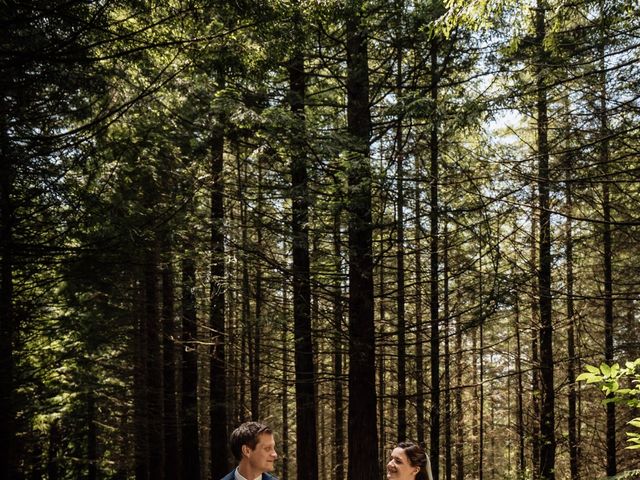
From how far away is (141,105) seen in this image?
9523 mm

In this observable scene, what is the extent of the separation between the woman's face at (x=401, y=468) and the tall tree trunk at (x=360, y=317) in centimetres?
441

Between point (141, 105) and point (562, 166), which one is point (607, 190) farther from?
point (141, 105)

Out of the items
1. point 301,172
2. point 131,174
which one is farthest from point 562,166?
point 131,174

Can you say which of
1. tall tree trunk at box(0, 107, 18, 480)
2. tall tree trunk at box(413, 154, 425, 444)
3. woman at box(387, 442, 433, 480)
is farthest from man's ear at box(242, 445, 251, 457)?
tall tree trunk at box(0, 107, 18, 480)

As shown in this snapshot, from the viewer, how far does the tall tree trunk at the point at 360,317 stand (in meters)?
9.30

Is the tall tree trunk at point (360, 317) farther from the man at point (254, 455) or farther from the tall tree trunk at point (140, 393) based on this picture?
the tall tree trunk at point (140, 393)

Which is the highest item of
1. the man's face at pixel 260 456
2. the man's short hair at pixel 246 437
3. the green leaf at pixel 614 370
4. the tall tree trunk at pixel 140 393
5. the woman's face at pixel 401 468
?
the green leaf at pixel 614 370

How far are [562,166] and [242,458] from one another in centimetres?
718

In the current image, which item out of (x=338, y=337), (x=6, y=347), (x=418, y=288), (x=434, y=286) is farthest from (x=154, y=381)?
(x=434, y=286)

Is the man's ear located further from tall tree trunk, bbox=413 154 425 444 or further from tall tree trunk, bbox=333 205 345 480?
tall tree trunk, bbox=333 205 345 480

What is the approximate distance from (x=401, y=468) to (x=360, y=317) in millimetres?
5034

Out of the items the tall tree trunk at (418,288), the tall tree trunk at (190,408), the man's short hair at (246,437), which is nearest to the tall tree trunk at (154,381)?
the tall tree trunk at (190,408)

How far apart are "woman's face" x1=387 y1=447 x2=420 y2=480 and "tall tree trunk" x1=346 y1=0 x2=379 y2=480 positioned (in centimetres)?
441

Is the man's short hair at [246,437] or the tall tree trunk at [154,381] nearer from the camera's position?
the man's short hair at [246,437]
